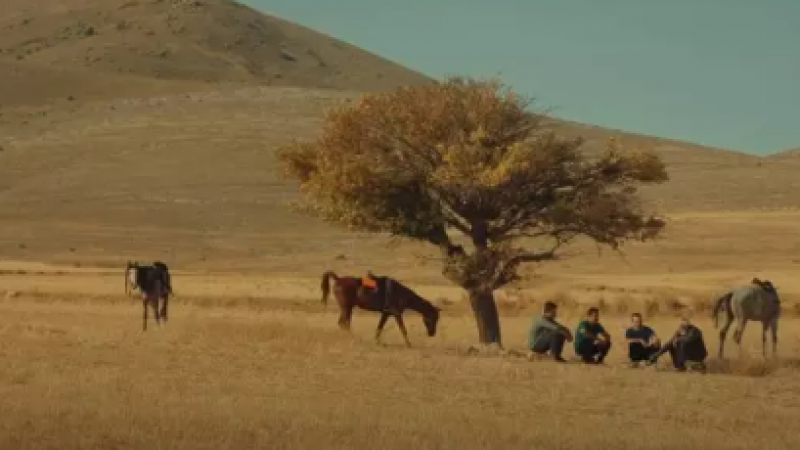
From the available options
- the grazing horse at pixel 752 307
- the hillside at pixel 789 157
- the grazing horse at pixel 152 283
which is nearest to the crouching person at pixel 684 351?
the grazing horse at pixel 752 307

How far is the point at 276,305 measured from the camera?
43.4 m

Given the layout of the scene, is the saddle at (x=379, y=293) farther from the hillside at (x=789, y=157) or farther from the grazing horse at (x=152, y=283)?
the hillside at (x=789, y=157)

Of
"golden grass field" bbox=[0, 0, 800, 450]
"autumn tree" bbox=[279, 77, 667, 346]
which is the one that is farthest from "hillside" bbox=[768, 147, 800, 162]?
"autumn tree" bbox=[279, 77, 667, 346]

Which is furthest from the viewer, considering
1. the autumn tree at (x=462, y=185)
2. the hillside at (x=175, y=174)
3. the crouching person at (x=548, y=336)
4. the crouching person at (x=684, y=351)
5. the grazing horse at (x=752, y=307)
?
the hillside at (x=175, y=174)

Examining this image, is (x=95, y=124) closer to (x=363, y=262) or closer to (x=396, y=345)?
(x=363, y=262)

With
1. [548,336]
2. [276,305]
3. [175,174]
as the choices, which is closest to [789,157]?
[175,174]

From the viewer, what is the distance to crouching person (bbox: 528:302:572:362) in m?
26.1

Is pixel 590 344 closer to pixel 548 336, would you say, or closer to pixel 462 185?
pixel 548 336

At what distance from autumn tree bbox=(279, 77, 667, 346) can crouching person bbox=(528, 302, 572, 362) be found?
12.8ft

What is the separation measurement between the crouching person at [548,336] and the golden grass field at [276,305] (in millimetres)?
831

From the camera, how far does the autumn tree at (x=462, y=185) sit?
3023 cm

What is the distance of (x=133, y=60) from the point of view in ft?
575

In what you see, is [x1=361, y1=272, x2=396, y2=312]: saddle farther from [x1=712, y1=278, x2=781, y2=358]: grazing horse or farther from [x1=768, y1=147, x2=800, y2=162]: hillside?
[x1=768, y1=147, x2=800, y2=162]: hillside

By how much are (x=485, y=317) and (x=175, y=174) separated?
231 ft
